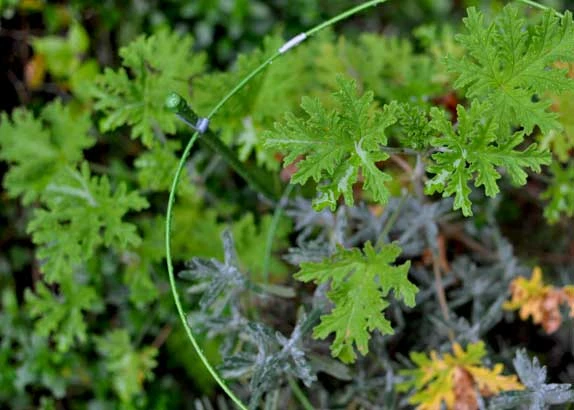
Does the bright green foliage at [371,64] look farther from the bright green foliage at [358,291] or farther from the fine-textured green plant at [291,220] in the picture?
the bright green foliage at [358,291]

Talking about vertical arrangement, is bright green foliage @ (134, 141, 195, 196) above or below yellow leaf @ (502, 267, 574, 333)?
above

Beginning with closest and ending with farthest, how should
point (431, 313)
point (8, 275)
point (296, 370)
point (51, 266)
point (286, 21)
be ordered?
point (296, 370) → point (51, 266) → point (431, 313) → point (8, 275) → point (286, 21)

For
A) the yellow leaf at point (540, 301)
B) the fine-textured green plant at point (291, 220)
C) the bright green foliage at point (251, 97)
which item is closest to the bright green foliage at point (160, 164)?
the fine-textured green plant at point (291, 220)

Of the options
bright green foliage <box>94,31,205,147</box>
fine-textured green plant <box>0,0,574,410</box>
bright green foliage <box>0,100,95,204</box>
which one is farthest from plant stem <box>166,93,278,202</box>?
bright green foliage <box>0,100,95,204</box>

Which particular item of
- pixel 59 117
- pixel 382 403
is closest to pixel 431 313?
pixel 382 403

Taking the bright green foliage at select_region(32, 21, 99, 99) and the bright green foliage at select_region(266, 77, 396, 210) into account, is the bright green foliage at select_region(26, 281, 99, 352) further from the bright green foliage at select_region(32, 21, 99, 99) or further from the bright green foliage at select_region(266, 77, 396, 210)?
the bright green foliage at select_region(266, 77, 396, 210)

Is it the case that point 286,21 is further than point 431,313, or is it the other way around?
point 286,21

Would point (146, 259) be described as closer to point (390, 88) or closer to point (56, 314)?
point (56, 314)
